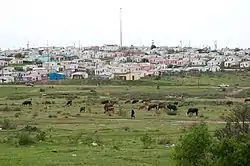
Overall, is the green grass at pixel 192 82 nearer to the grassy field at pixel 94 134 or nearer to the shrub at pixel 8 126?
the grassy field at pixel 94 134

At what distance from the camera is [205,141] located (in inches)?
738

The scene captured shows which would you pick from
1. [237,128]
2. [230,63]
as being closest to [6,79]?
[230,63]

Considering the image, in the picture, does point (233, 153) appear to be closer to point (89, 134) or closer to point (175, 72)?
point (89, 134)

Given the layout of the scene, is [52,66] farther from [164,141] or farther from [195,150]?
[195,150]

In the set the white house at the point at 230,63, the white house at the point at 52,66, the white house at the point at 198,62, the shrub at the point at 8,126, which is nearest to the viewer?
the shrub at the point at 8,126

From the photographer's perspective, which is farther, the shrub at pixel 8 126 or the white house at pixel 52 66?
the white house at pixel 52 66

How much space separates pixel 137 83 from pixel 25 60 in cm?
9617

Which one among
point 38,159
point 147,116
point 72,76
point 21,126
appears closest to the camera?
point 38,159

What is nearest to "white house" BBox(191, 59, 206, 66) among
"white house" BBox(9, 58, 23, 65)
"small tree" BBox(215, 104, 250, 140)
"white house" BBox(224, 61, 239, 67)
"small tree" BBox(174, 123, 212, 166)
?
"white house" BBox(224, 61, 239, 67)

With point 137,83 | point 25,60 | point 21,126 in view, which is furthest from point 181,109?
point 25,60

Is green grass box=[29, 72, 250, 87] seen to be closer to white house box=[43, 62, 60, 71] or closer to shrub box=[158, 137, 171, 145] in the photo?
white house box=[43, 62, 60, 71]

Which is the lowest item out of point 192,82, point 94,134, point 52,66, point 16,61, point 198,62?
point 94,134

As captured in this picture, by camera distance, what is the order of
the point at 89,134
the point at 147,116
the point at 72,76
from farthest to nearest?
1. the point at 72,76
2. the point at 147,116
3. the point at 89,134

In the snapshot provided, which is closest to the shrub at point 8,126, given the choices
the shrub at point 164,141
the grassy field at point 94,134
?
the grassy field at point 94,134
